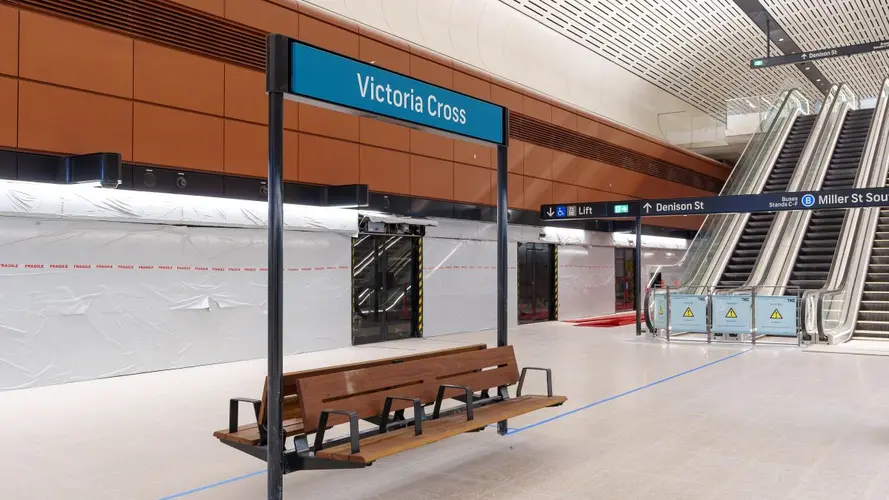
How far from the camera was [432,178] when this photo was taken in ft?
49.8

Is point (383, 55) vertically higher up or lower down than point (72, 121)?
higher up

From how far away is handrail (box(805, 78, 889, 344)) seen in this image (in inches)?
502

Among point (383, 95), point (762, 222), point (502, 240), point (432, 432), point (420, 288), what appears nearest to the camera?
point (432, 432)

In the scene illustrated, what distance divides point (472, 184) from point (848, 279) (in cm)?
770

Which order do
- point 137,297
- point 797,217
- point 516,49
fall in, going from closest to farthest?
1. point 137,297
2. point 797,217
3. point 516,49

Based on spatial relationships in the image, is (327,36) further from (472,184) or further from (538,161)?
(538,161)

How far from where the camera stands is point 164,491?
183 inches

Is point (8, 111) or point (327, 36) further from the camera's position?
point (327, 36)

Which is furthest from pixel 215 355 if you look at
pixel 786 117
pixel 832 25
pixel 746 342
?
pixel 832 25

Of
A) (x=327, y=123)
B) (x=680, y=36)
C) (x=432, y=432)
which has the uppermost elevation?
(x=680, y=36)

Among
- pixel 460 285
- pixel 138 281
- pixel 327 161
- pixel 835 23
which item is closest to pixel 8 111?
pixel 138 281

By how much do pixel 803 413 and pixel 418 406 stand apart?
14.1ft

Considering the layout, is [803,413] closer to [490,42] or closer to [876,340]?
[876,340]

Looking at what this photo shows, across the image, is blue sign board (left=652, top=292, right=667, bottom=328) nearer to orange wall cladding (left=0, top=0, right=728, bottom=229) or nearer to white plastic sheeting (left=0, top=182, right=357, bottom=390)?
orange wall cladding (left=0, top=0, right=728, bottom=229)
